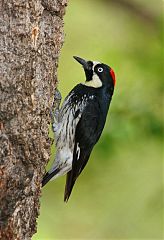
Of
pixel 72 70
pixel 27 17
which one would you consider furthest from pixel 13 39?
pixel 72 70

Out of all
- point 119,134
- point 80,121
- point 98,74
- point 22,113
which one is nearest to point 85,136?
point 80,121

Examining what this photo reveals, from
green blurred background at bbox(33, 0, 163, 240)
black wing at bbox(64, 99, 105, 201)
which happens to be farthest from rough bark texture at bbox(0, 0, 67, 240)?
green blurred background at bbox(33, 0, 163, 240)

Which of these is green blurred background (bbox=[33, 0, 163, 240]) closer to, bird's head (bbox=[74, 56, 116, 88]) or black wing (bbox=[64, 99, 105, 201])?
bird's head (bbox=[74, 56, 116, 88])

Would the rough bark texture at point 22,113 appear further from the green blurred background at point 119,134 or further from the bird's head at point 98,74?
the green blurred background at point 119,134

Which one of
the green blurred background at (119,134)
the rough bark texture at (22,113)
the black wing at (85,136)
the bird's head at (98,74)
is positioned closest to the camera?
the rough bark texture at (22,113)

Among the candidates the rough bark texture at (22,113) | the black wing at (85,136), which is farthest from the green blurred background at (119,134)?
the rough bark texture at (22,113)

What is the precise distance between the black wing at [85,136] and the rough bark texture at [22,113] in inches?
47.3

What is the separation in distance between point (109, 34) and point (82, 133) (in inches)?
134

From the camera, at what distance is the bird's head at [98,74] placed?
6.16 meters

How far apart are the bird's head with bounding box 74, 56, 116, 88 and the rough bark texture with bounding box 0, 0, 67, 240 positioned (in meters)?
1.67

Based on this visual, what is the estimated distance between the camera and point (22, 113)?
4230 millimetres

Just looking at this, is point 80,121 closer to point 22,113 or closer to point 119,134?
point 119,134

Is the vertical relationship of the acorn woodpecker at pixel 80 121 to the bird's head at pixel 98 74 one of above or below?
below

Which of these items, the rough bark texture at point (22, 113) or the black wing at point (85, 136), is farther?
the black wing at point (85, 136)
